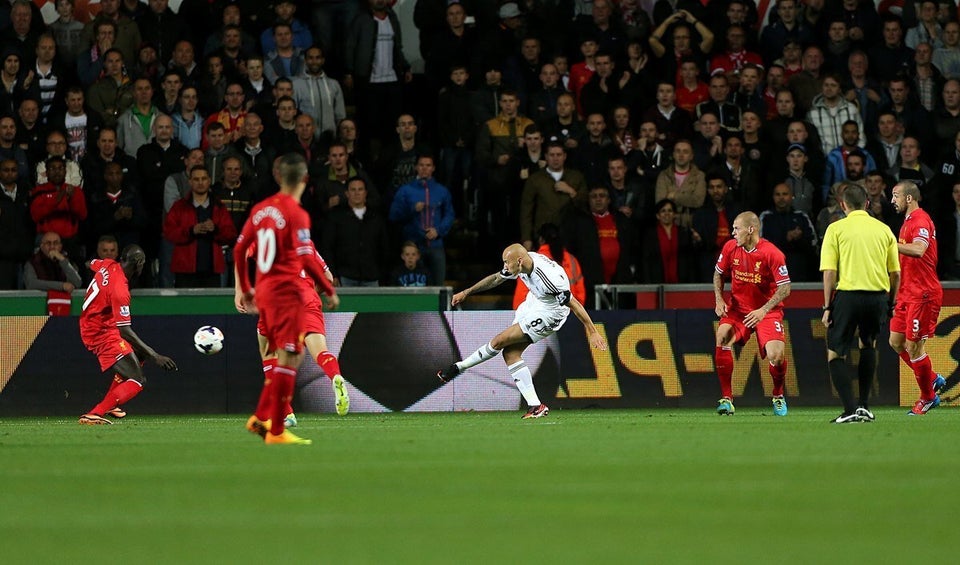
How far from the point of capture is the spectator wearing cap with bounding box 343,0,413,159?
2159cm

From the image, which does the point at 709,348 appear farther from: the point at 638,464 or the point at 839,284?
the point at 638,464

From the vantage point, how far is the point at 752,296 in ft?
54.3

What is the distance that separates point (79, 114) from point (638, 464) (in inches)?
516

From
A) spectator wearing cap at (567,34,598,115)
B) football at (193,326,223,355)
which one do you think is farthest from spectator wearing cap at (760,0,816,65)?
football at (193,326,223,355)

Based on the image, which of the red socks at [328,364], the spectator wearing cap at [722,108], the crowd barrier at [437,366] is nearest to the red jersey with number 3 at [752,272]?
the crowd barrier at [437,366]

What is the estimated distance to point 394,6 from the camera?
2355cm

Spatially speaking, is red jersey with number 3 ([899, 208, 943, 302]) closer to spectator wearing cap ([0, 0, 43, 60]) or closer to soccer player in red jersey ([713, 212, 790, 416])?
soccer player in red jersey ([713, 212, 790, 416])

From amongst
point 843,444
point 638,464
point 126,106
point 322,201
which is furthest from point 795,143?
point 638,464

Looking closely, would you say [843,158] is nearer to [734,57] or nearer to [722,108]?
[722,108]

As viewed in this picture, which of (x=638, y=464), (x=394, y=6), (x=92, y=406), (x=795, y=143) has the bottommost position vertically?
(x=92, y=406)

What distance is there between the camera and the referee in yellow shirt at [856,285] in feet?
43.5

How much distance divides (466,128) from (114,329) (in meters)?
6.94

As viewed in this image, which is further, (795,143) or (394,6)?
(394,6)

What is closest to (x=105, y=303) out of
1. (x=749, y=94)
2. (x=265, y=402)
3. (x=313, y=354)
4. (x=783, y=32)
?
(x=313, y=354)
